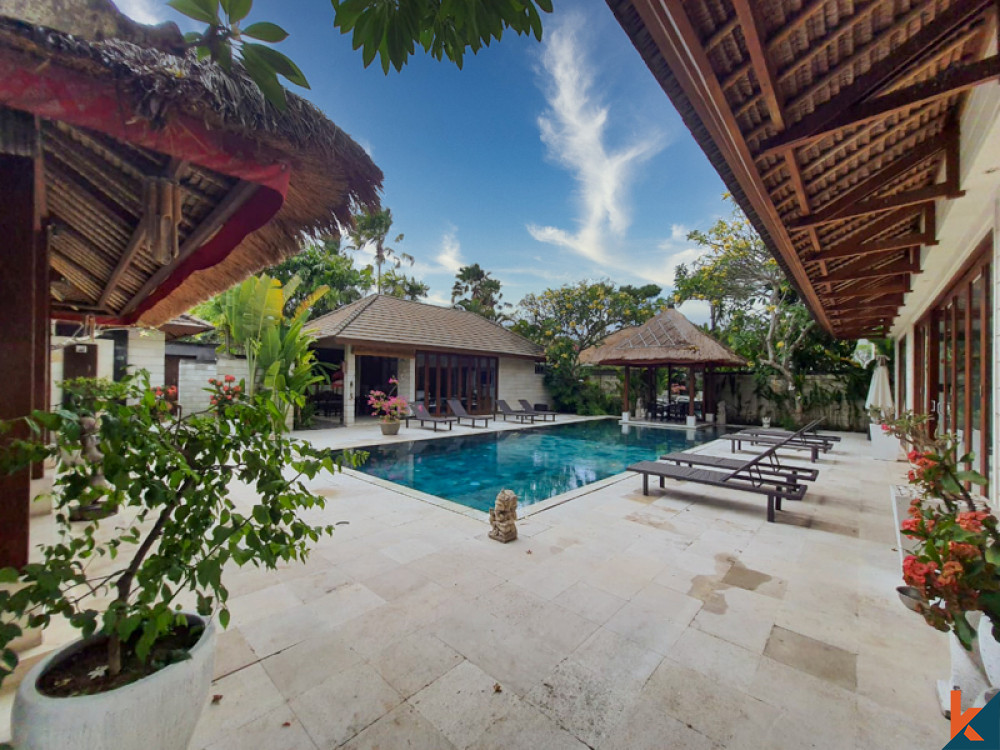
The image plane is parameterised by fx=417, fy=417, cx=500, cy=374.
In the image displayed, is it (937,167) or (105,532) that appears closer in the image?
(937,167)

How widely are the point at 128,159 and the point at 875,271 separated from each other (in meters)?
7.90

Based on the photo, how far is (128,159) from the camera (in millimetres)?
2797

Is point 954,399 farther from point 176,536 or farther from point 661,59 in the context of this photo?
point 176,536

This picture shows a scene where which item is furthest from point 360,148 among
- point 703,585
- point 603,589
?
point 703,585

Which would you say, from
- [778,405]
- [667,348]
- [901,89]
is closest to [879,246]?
[901,89]

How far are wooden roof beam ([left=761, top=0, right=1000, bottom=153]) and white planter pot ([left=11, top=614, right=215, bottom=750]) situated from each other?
381cm

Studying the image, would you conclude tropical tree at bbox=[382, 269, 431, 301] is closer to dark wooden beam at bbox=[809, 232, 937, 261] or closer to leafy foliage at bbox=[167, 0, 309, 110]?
dark wooden beam at bbox=[809, 232, 937, 261]

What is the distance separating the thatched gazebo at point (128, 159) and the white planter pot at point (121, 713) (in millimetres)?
1632

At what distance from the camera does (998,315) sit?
2.96 meters

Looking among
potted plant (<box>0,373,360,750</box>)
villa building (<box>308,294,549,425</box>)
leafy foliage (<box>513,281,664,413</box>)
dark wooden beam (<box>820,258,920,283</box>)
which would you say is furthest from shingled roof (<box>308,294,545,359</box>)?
potted plant (<box>0,373,360,750</box>)

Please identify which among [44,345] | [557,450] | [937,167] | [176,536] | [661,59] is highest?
[937,167]

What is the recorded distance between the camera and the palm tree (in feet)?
92.6

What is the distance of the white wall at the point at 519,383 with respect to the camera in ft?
66.5

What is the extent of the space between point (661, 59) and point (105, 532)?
20.8ft
